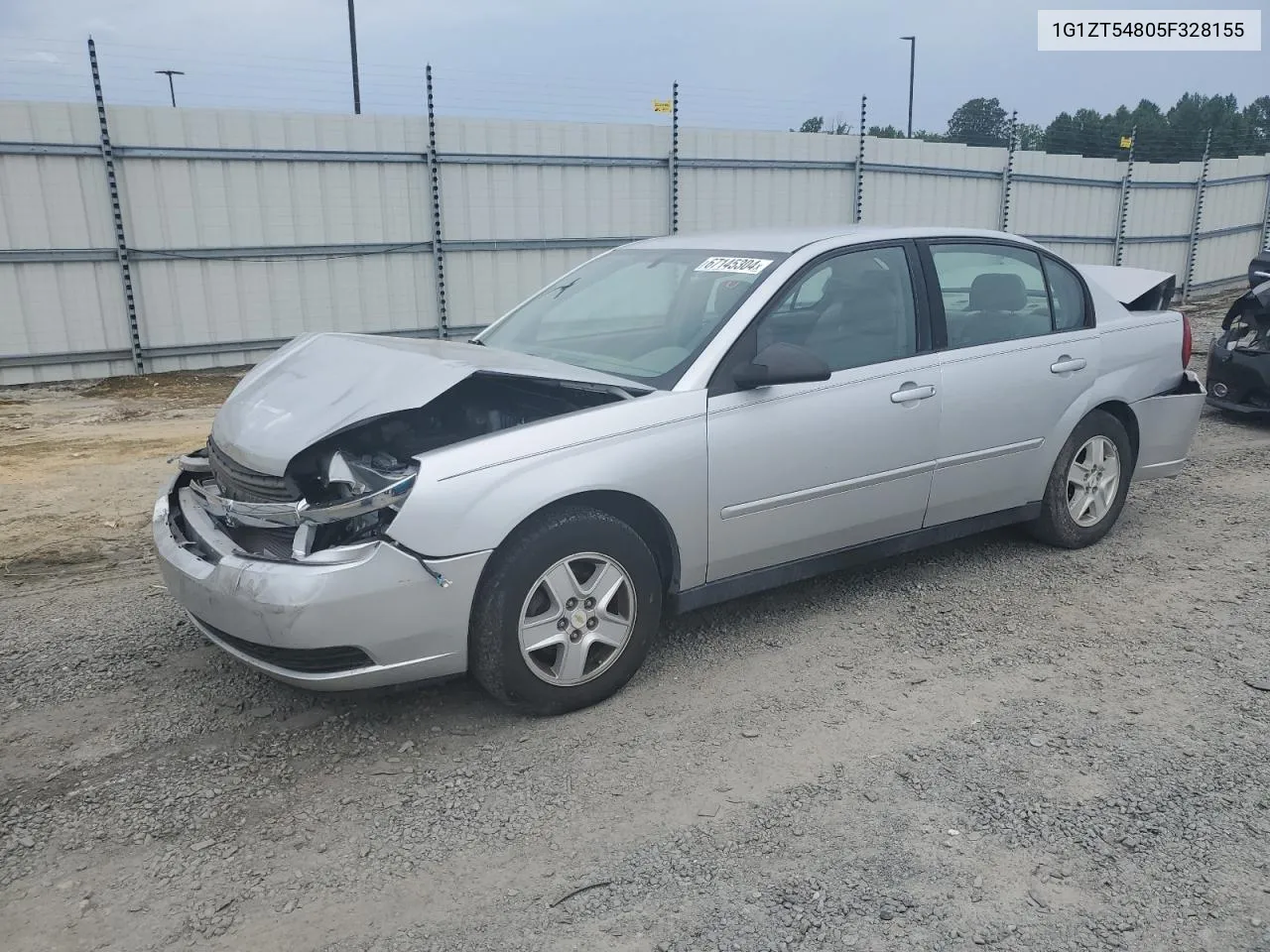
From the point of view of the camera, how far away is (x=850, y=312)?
4.32 m

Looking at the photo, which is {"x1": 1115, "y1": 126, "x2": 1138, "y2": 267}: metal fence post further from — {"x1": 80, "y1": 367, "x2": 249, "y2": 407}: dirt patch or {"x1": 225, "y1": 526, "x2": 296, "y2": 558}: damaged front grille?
{"x1": 225, "y1": 526, "x2": 296, "y2": 558}: damaged front grille

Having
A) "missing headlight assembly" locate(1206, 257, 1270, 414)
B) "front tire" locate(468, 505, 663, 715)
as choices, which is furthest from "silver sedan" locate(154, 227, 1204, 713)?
"missing headlight assembly" locate(1206, 257, 1270, 414)

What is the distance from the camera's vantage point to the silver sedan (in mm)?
3193

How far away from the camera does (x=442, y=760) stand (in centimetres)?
328

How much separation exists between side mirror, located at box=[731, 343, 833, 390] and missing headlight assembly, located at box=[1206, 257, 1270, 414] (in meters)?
5.71

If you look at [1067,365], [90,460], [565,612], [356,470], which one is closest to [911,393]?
[1067,365]

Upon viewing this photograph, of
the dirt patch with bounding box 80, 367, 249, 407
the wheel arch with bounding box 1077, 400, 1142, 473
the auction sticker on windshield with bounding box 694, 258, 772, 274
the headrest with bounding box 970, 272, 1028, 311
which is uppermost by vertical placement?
the auction sticker on windshield with bounding box 694, 258, 772, 274

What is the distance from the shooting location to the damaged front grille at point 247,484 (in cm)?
337

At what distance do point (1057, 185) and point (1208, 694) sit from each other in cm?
1562

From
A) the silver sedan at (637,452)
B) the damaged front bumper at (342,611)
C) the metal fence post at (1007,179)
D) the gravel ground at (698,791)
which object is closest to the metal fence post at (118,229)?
the gravel ground at (698,791)

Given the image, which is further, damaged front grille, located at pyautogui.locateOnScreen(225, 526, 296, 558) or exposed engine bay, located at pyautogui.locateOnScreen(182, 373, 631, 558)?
damaged front grille, located at pyautogui.locateOnScreen(225, 526, 296, 558)

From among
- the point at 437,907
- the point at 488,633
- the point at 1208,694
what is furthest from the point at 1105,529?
the point at 437,907

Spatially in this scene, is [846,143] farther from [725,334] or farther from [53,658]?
[53,658]

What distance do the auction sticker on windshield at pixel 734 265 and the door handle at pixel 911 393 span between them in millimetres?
775
